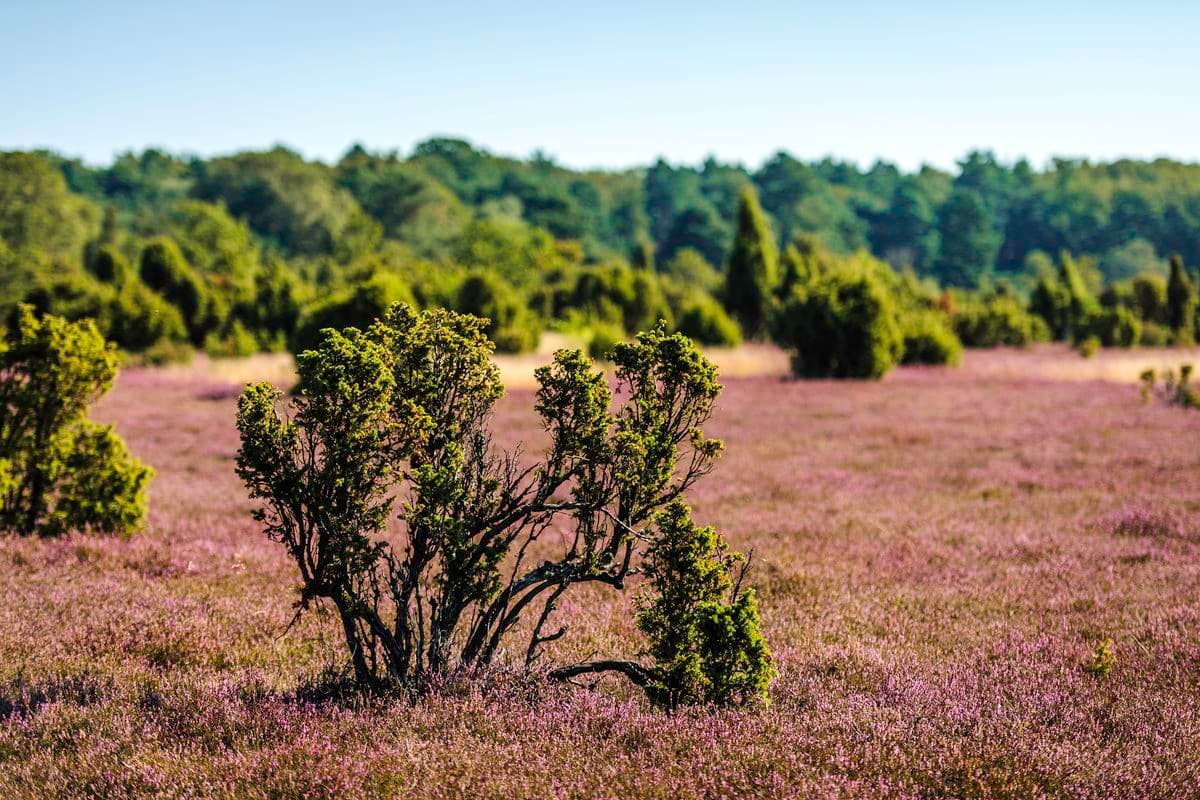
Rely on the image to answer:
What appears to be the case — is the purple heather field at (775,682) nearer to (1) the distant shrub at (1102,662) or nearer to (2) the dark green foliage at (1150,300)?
(1) the distant shrub at (1102,662)

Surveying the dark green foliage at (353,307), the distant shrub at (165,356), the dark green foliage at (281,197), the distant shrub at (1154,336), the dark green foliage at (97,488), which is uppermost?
the dark green foliage at (281,197)

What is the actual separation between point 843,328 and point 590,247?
3375 inches

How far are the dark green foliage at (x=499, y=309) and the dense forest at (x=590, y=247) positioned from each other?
0.33 ft

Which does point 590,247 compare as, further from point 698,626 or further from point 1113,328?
point 698,626

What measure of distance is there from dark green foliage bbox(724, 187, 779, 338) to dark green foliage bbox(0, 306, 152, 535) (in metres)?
38.4

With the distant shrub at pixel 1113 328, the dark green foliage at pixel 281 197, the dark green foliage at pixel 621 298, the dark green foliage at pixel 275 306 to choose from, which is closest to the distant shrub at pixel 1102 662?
the dark green foliage at pixel 275 306

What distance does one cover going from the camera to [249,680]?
17.7ft

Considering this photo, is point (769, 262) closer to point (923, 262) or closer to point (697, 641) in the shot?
point (697, 641)

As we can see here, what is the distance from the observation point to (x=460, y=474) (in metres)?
4.80

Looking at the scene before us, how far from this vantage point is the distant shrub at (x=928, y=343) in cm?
3612

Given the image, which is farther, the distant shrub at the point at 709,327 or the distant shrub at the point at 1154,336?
the distant shrub at the point at 1154,336

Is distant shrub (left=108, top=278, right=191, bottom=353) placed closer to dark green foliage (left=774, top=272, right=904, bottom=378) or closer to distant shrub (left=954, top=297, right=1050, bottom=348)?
dark green foliage (left=774, top=272, right=904, bottom=378)

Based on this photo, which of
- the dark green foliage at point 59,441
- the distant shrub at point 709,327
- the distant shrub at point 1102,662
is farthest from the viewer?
the distant shrub at point 709,327

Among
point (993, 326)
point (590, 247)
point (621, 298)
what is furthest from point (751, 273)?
point (590, 247)
